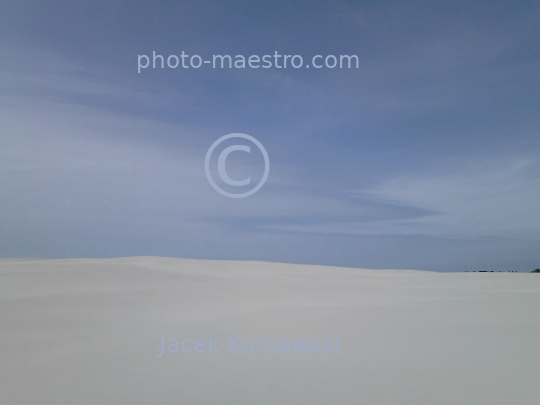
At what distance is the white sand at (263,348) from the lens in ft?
6.86

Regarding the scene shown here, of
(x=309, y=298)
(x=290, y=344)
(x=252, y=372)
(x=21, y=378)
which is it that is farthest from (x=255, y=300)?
(x=21, y=378)

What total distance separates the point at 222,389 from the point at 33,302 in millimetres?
3170

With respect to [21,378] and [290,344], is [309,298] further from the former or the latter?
[21,378]

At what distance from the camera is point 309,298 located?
479 centimetres

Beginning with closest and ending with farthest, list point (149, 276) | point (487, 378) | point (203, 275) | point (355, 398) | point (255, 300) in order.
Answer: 1. point (355, 398)
2. point (487, 378)
3. point (255, 300)
4. point (149, 276)
5. point (203, 275)

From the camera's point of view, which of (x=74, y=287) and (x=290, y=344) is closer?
(x=290, y=344)

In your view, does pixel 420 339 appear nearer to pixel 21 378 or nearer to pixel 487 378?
pixel 487 378

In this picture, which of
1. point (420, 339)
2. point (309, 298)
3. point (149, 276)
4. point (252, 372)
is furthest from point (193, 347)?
point (149, 276)

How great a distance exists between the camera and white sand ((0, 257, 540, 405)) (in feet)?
6.86

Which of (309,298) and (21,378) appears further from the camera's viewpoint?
(309,298)

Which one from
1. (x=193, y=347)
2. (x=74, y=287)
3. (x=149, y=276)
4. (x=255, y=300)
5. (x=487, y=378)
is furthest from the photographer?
(x=149, y=276)

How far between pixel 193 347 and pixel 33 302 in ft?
8.23

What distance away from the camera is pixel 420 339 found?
2965 mm

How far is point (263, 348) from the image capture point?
2.78 meters
